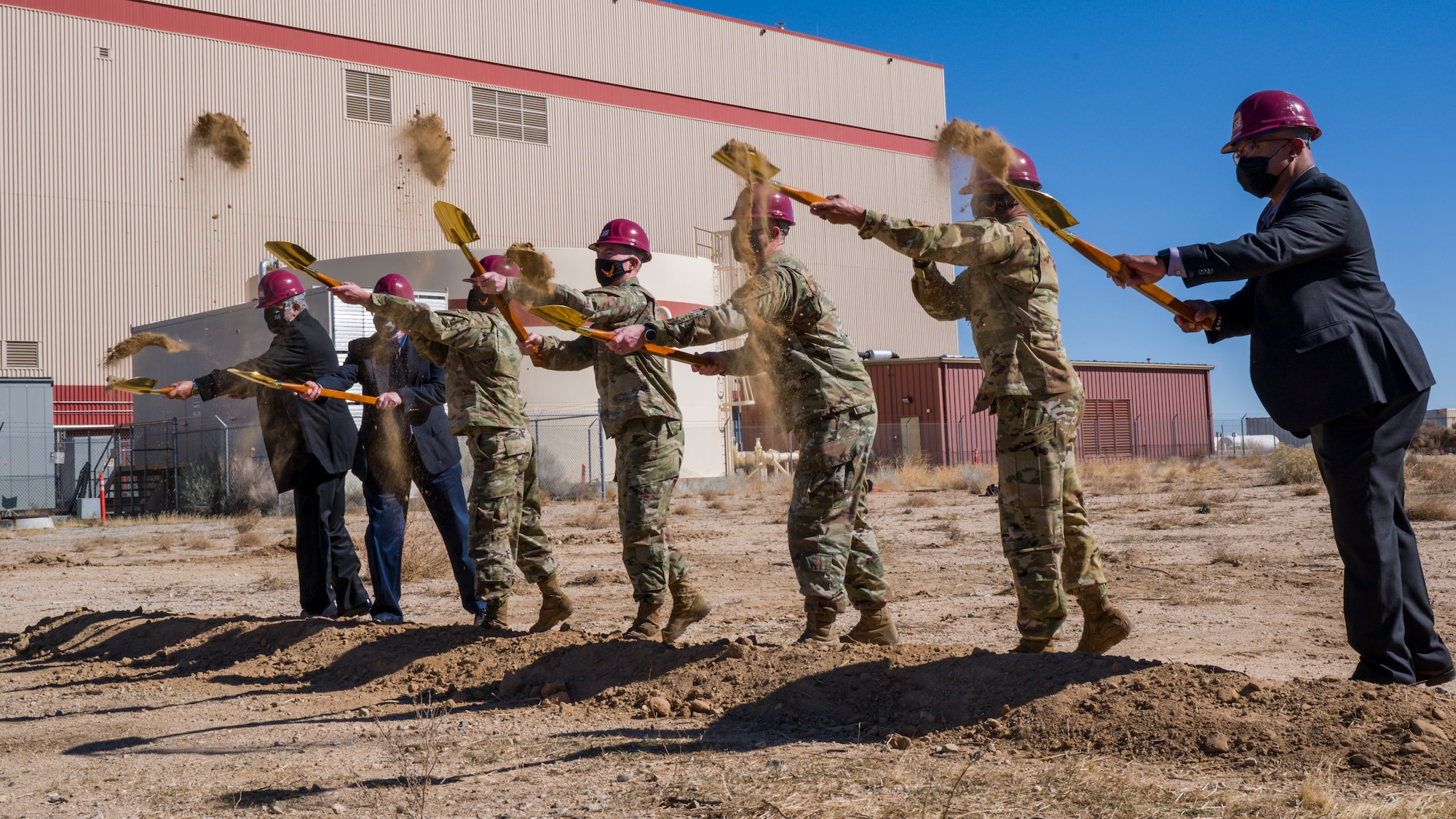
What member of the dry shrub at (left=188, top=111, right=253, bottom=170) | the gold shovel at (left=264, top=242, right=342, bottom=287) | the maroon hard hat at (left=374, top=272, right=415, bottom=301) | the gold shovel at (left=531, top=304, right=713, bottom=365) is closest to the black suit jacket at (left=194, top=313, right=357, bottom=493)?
the maroon hard hat at (left=374, top=272, right=415, bottom=301)

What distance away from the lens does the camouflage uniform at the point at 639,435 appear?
19.7ft

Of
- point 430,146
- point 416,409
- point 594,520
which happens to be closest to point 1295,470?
point 594,520

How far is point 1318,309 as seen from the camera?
411 cm

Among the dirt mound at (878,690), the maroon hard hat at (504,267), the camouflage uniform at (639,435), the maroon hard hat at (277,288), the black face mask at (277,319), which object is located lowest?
the dirt mound at (878,690)

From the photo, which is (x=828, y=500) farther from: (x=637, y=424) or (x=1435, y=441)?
(x=1435, y=441)

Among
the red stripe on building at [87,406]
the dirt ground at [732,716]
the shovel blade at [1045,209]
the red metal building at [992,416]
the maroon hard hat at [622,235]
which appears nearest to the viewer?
the dirt ground at [732,716]

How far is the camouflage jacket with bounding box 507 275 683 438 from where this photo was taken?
6.02m

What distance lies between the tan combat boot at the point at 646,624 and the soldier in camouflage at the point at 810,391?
1027mm

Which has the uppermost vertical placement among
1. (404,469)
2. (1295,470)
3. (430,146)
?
(430,146)

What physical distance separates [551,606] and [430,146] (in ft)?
14.1

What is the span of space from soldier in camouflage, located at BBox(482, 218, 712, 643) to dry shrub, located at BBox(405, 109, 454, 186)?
11.3 ft

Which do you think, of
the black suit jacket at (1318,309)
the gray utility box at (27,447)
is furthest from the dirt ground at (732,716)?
the gray utility box at (27,447)

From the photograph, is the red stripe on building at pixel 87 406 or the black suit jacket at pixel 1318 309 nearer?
the black suit jacket at pixel 1318 309

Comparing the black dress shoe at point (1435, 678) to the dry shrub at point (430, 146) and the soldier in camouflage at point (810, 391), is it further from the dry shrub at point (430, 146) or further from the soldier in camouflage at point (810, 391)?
the dry shrub at point (430, 146)
